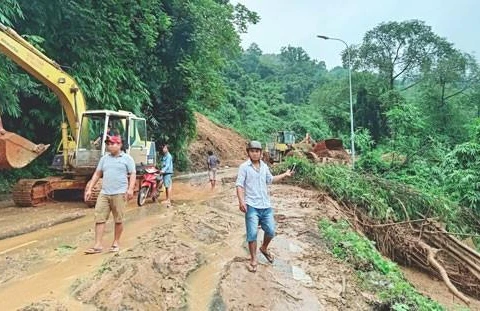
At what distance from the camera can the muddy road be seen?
541cm

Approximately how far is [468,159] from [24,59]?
577 inches

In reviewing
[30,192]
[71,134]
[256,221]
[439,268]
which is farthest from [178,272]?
[71,134]

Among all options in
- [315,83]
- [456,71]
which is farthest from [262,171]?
[315,83]

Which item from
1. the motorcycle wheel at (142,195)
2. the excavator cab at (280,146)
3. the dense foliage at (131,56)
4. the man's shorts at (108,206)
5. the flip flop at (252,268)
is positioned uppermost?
the dense foliage at (131,56)

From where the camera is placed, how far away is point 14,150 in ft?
36.2

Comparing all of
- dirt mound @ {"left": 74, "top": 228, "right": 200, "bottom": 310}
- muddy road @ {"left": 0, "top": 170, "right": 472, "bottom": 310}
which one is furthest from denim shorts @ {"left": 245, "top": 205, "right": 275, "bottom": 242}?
dirt mound @ {"left": 74, "top": 228, "right": 200, "bottom": 310}

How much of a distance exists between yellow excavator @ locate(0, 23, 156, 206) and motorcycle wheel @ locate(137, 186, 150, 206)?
0.98 m

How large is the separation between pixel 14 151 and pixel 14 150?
0.02 m

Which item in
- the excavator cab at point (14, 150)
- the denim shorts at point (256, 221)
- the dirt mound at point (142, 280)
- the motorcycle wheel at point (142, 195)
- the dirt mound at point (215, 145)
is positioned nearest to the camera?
the dirt mound at point (142, 280)

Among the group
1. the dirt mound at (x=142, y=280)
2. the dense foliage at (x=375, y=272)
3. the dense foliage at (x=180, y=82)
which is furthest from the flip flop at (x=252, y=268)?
the dense foliage at (x=180, y=82)

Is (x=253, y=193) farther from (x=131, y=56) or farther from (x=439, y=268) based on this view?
(x=131, y=56)

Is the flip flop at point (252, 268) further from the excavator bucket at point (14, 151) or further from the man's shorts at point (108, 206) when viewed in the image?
the excavator bucket at point (14, 151)

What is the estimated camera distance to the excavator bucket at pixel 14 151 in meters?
10.8

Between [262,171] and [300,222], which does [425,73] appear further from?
[262,171]
